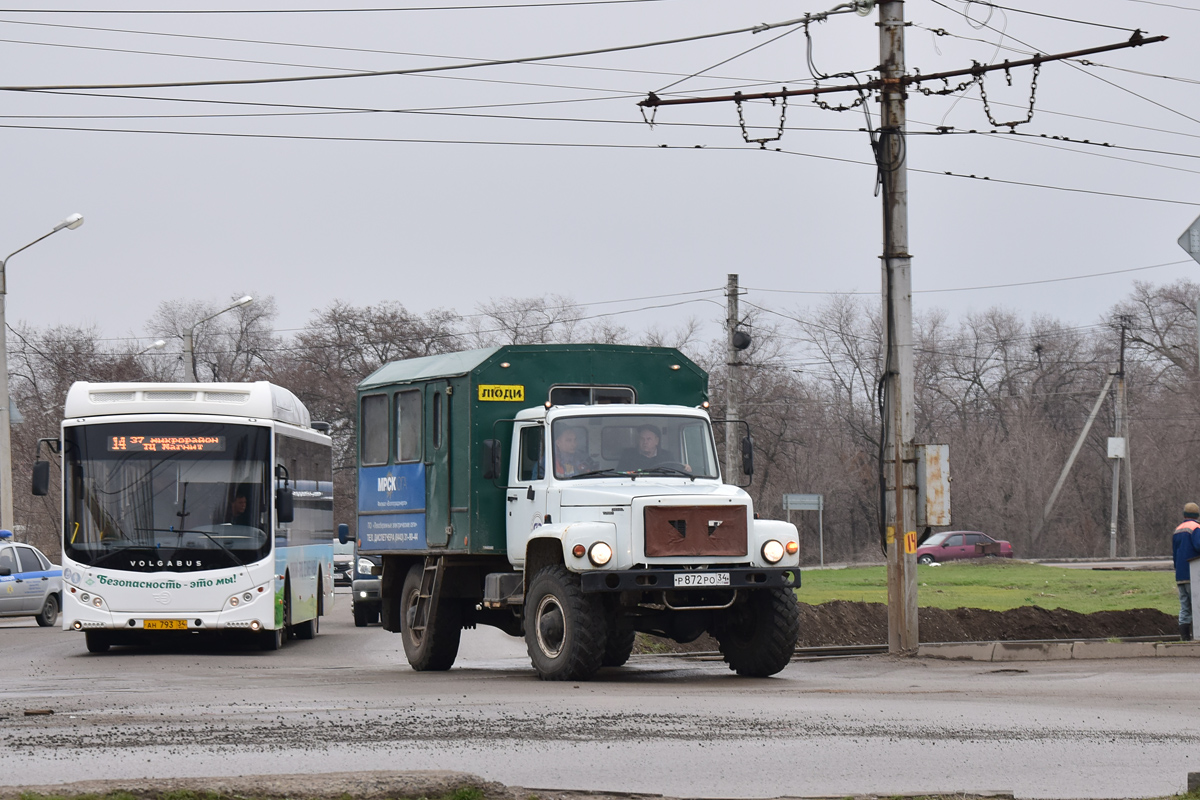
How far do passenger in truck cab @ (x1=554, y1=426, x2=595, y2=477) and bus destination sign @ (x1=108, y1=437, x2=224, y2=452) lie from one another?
7.39 metres

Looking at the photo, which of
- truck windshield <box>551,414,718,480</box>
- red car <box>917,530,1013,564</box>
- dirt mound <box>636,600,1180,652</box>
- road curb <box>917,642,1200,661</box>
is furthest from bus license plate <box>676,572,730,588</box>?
red car <box>917,530,1013,564</box>

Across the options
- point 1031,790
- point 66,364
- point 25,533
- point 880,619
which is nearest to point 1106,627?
point 880,619

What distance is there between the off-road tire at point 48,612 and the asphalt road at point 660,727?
51.3 feet

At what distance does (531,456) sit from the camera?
52.1 ft

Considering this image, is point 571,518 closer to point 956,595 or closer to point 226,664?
point 226,664

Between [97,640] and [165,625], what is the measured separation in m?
2.06

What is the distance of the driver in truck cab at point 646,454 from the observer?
50.7 ft

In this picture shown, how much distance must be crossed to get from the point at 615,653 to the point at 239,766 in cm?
796

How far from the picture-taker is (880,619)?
25.1 m

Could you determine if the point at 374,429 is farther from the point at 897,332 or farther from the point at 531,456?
the point at 897,332

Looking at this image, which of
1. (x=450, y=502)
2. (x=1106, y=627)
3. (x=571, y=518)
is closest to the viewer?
(x=571, y=518)

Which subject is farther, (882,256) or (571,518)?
(882,256)

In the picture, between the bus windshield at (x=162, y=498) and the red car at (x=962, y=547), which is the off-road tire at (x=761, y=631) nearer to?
the bus windshield at (x=162, y=498)

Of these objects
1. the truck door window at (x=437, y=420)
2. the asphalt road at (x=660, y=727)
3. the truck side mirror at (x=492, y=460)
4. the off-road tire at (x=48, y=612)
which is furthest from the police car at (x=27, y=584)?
the truck side mirror at (x=492, y=460)
